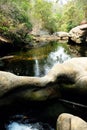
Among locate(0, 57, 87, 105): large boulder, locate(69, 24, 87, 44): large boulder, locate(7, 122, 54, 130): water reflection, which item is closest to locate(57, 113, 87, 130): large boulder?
locate(7, 122, 54, 130): water reflection

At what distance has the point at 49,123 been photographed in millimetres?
7648

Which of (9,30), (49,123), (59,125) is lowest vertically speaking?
(49,123)

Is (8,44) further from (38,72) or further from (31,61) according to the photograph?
(38,72)

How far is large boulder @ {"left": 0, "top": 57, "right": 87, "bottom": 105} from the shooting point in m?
8.29

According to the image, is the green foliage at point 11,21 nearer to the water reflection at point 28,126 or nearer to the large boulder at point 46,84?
the large boulder at point 46,84

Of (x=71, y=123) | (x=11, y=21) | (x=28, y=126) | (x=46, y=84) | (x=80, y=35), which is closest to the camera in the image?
(x=71, y=123)

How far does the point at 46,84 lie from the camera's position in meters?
8.93

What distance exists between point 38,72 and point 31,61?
3841 millimetres

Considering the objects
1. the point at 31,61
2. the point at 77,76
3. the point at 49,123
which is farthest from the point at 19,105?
the point at 31,61

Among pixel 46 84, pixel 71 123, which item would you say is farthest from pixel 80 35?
pixel 71 123

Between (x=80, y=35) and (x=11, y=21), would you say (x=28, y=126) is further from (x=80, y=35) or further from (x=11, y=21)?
(x=80, y=35)

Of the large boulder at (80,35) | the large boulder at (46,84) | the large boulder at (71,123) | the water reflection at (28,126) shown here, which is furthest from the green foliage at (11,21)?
Answer: the large boulder at (71,123)

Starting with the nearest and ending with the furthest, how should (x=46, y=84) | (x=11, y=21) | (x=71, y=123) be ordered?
1. (x=71, y=123)
2. (x=46, y=84)
3. (x=11, y=21)

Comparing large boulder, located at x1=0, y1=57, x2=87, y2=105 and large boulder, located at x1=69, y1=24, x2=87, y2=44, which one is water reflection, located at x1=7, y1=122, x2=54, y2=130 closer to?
large boulder, located at x1=0, y1=57, x2=87, y2=105
